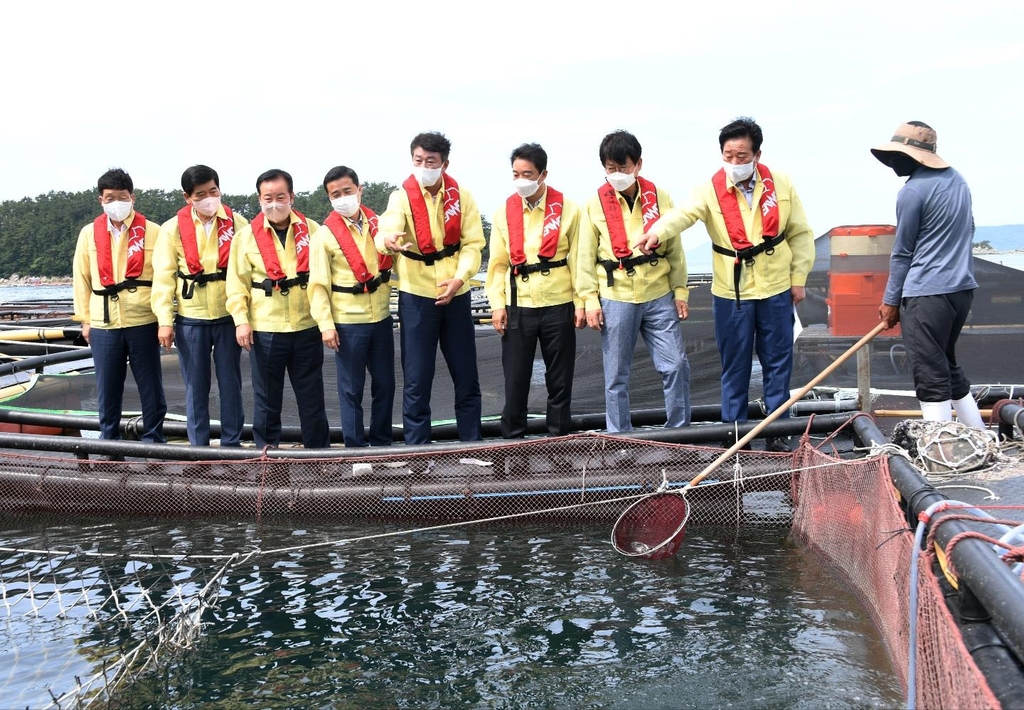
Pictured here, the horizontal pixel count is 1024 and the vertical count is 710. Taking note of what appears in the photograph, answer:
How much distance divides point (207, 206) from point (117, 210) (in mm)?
745

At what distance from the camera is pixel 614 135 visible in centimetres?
657

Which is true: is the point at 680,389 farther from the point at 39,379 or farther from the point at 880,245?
the point at 39,379

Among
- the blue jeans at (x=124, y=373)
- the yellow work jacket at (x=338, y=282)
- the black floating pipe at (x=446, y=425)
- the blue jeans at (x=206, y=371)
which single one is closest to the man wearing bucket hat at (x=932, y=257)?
the black floating pipe at (x=446, y=425)

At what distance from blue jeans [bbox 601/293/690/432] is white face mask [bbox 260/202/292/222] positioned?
2.38 meters

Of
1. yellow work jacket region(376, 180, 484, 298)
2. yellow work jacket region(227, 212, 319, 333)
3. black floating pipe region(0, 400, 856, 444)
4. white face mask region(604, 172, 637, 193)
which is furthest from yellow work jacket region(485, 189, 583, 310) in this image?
yellow work jacket region(227, 212, 319, 333)

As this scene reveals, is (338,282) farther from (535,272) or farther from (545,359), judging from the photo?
(545,359)

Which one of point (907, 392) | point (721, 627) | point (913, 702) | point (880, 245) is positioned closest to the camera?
point (913, 702)

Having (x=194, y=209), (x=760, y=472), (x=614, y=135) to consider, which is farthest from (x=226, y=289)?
(x=760, y=472)

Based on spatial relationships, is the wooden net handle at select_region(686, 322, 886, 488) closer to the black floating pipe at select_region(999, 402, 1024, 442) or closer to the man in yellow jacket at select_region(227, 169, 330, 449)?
the black floating pipe at select_region(999, 402, 1024, 442)

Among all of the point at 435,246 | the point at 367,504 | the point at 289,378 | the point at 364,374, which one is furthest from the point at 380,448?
the point at 435,246

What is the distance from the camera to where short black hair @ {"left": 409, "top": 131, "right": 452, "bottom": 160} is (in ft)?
22.6

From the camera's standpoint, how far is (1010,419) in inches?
242

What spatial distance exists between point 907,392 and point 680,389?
7.40 ft

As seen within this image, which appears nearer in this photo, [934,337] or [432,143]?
[934,337]
